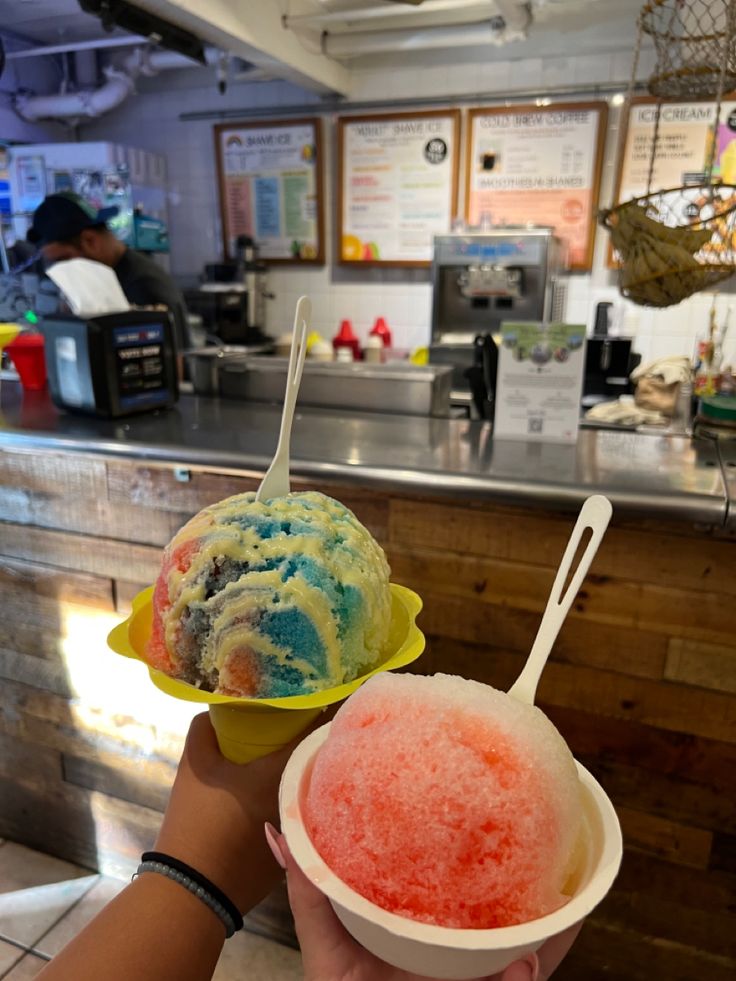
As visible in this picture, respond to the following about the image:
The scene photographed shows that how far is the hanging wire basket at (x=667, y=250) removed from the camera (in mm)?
1446

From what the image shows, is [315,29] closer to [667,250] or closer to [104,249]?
[104,249]

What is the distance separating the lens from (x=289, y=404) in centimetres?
88

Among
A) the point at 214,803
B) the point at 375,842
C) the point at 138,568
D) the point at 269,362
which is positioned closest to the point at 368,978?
the point at 375,842

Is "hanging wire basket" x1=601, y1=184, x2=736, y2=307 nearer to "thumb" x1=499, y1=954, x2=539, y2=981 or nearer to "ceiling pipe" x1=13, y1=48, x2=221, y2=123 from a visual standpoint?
"thumb" x1=499, y1=954, x2=539, y2=981

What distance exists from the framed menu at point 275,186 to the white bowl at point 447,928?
4.56 meters

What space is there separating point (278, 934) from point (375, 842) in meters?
1.77

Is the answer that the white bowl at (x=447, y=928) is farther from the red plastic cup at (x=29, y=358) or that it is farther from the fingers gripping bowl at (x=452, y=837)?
the red plastic cup at (x=29, y=358)

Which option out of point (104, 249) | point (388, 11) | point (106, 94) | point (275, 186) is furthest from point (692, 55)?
point (106, 94)

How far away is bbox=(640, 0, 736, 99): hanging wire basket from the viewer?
1.48m

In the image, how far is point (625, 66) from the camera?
396cm

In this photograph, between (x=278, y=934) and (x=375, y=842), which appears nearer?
(x=375, y=842)

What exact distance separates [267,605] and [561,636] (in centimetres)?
84

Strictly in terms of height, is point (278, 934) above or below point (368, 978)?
below

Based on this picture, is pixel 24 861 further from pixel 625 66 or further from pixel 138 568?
pixel 625 66
